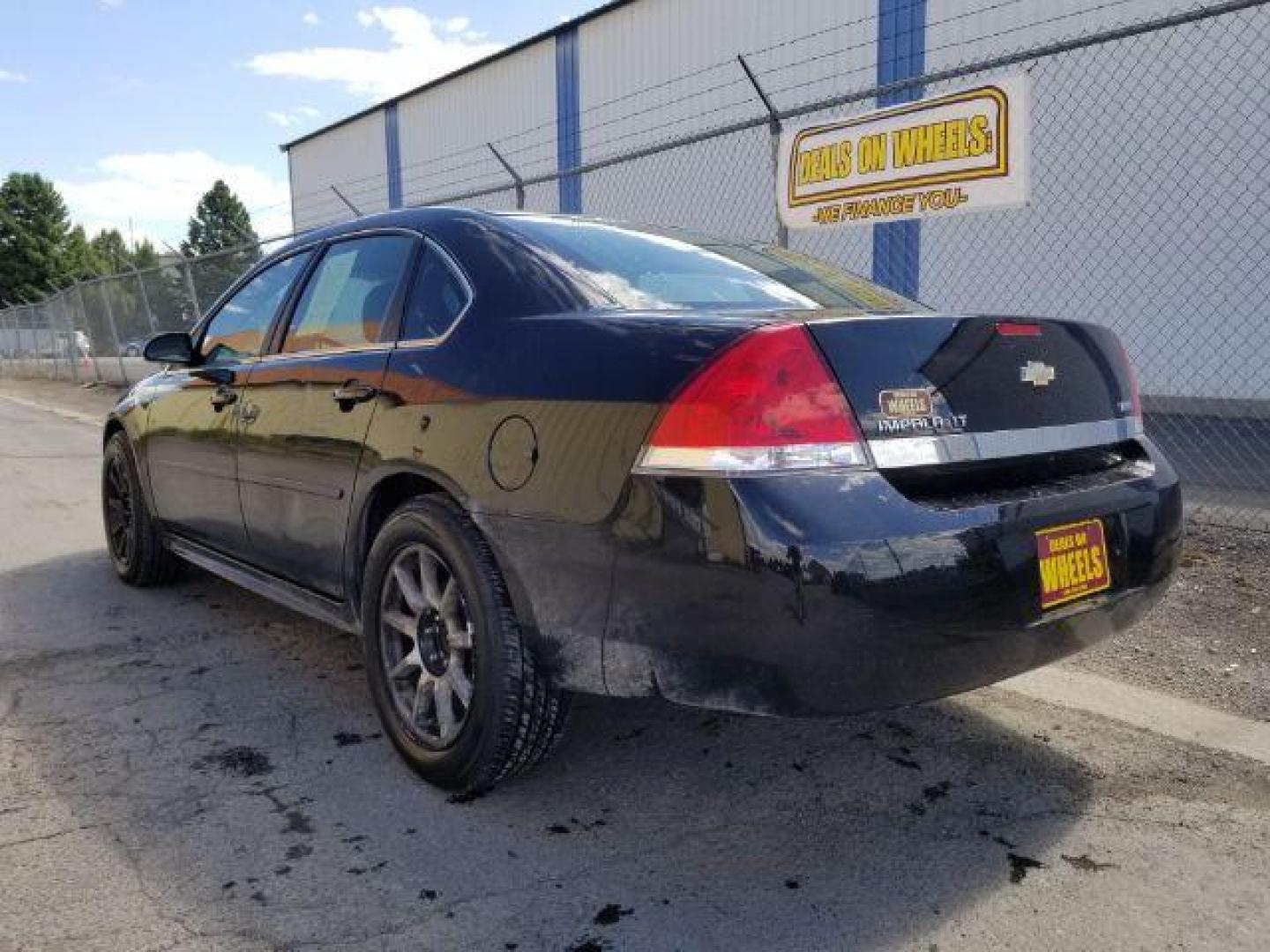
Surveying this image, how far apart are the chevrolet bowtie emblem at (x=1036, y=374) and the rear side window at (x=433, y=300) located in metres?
1.47

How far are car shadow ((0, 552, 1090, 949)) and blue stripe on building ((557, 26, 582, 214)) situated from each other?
14.8 meters

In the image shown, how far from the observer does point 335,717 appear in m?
3.31

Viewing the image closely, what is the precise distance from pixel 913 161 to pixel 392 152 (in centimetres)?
1960

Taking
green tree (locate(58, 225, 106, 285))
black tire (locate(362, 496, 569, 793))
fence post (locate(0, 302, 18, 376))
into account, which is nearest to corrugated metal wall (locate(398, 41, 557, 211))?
fence post (locate(0, 302, 18, 376))

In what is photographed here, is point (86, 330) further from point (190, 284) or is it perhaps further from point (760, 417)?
point (760, 417)

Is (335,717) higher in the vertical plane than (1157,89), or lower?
lower

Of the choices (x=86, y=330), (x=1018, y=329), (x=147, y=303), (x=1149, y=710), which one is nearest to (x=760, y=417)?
(x=1018, y=329)

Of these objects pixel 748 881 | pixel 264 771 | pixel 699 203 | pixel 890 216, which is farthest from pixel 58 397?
pixel 748 881

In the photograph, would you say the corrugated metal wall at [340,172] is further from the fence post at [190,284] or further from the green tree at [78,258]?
the green tree at [78,258]

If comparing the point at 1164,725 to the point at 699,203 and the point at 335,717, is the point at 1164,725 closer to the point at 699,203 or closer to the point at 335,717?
the point at 335,717

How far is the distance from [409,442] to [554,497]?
63 cm

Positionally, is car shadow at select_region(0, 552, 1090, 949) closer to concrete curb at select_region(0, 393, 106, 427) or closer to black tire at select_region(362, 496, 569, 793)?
black tire at select_region(362, 496, 569, 793)

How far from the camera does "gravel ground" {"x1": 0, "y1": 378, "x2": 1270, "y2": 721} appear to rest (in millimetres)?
3492

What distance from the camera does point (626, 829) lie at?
2.58 meters
